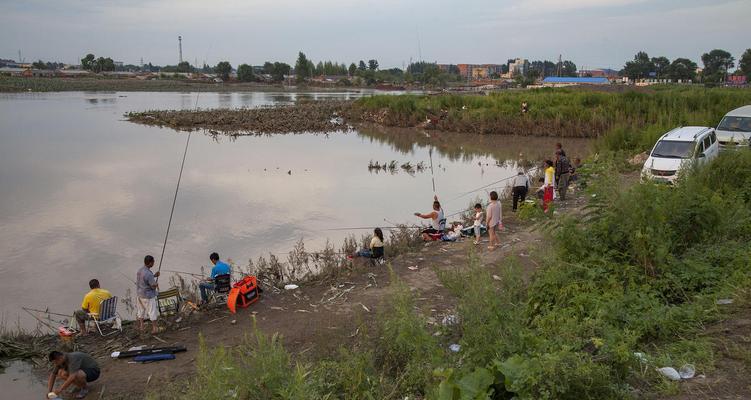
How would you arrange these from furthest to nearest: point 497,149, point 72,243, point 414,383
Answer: point 497,149 → point 72,243 → point 414,383

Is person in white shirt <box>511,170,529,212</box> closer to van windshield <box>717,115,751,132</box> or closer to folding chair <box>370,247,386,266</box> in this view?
folding chair <box>370,247,386,266</box>

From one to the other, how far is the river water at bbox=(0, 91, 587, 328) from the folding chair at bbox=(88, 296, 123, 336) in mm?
1401

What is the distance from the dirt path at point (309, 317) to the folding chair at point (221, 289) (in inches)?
12.3

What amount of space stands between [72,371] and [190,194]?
1169 centimetres

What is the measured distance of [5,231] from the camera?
1370 cm

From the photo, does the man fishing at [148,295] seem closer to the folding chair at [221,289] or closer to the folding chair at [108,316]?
the folding chair at [108,316]

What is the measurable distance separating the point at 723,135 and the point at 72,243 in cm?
2003

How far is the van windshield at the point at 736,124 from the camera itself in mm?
18828


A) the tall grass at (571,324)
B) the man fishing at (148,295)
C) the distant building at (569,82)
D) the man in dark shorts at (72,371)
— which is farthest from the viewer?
the distant building at (569,82)

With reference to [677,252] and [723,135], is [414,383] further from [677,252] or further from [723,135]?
[723,135]

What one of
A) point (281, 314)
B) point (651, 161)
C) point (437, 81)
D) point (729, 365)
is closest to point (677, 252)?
point (729, 365)

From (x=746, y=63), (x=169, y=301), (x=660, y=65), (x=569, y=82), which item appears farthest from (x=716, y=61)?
(x=169, y=301)

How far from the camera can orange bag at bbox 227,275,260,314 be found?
29.5 feet

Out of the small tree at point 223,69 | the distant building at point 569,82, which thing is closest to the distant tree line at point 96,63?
the small tree at point 223,69
